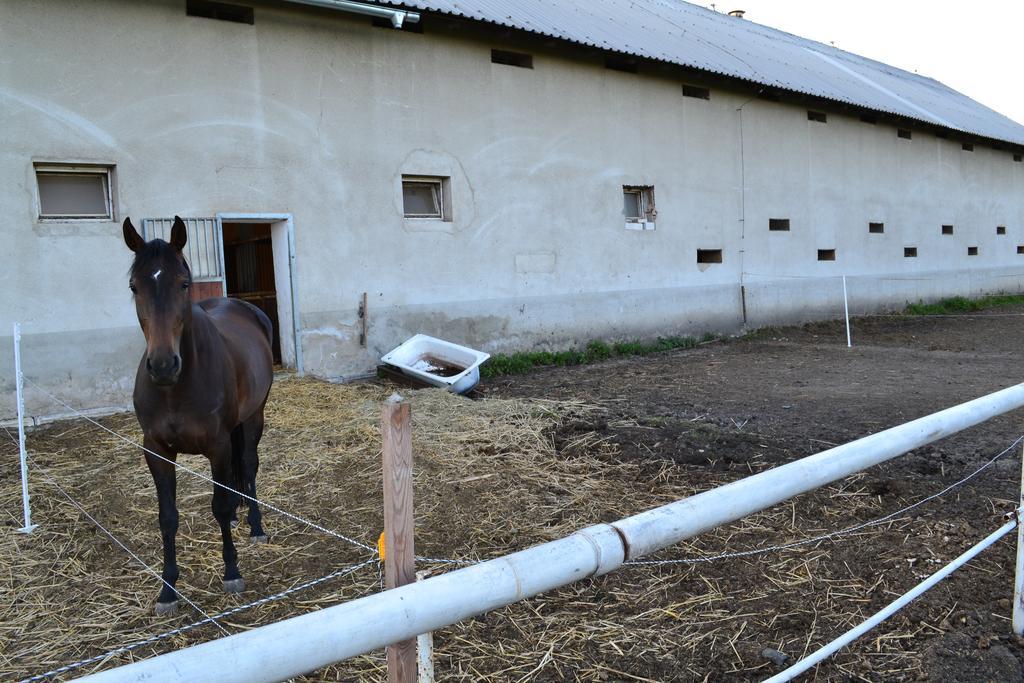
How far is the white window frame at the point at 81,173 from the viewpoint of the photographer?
689 centimetres

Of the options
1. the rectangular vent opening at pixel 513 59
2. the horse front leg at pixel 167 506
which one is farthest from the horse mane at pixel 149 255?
the rectangular vent opening at pixel 513 59

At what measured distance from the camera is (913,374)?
8.49 m

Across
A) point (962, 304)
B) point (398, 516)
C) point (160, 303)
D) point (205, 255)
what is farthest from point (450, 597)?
point (962, 304)

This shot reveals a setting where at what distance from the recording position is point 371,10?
8.18 metres

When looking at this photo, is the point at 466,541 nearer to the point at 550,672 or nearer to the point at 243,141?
the point at 550,672

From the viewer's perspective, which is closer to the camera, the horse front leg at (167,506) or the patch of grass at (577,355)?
the horse front leg at (167,506)

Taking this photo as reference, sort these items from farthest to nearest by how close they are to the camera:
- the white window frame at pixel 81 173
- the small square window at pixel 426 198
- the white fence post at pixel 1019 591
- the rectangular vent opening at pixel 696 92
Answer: the rectangular vent opening at pixel 696 92, the small square window at pixel 426 198, the white window frame at pixel 81 173, the white fence post at pixel 1019 591

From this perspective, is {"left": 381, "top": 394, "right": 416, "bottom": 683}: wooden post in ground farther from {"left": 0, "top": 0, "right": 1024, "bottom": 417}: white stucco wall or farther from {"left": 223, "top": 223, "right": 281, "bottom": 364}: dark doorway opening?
{"left": 223, "top": 223, "right": 281, "bottom": 364}: dark doorway opening

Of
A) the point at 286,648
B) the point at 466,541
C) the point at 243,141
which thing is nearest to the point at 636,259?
the point at 243,141

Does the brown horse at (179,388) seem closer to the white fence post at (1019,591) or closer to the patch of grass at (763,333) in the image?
the white fence post at (1019,591)

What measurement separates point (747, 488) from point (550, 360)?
349 inches

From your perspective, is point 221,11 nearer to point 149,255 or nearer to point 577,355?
point 149,255

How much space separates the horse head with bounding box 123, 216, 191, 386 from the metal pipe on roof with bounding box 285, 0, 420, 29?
232 inches

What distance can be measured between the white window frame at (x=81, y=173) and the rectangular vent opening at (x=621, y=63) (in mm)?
Result: 7589
